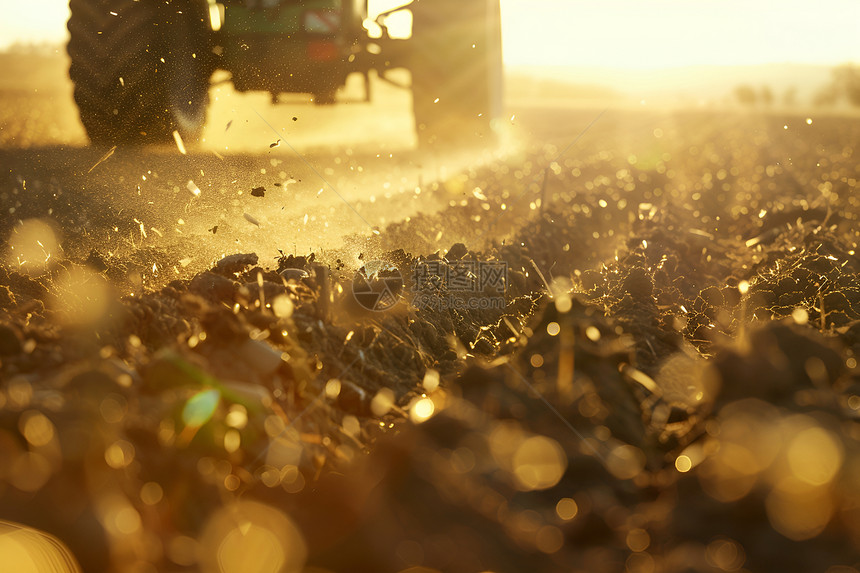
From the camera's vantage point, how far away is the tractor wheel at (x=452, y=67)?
9.08m

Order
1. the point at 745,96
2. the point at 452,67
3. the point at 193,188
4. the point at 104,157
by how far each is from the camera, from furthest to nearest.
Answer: the point at 745,96, the point at 452,67, the point at 104,157, the point at 193,188

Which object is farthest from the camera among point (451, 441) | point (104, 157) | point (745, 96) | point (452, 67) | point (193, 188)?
point (745, 96)

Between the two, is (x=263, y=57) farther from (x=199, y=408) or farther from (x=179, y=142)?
(x=199, y=408)

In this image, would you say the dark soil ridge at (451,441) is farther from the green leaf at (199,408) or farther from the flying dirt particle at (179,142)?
the flying dirt particle at (179,142)

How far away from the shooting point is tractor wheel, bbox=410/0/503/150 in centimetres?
908

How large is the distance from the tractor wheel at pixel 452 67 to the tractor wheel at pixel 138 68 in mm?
2662

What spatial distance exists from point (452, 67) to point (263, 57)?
251 cm

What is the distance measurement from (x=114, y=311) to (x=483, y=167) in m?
11.2

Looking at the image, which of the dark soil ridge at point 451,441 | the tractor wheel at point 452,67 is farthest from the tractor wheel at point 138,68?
the dark soil ridge at point 451,441

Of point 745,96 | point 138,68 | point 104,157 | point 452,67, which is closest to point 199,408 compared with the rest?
point 138,68

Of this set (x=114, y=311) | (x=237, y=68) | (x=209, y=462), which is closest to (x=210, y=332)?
(x=209, y=462)

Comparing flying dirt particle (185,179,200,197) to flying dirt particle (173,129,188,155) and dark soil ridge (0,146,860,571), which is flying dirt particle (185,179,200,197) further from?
dark soil ridge (0,146,860,571)

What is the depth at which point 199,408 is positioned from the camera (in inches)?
75.1

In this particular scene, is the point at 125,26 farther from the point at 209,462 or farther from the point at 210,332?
the point at 209,462
